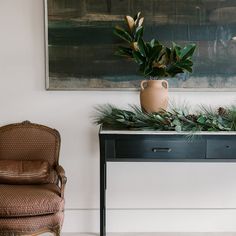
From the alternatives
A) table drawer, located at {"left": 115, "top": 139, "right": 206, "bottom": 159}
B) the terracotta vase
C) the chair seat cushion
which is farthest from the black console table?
the chair seat cushion

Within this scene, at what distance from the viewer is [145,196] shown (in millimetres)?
2926

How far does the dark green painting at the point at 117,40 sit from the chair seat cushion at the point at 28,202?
88cm

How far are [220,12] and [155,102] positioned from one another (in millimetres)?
900

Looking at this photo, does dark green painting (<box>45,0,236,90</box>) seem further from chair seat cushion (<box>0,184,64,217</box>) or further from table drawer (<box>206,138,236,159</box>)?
chair seat cushion (<box>0,184,64,217</box>)

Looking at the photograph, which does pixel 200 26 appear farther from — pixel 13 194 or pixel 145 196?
pixel 13 194

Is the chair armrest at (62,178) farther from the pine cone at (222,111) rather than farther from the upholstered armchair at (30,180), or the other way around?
the pine cone at (222,111)

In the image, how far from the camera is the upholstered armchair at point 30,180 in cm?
217

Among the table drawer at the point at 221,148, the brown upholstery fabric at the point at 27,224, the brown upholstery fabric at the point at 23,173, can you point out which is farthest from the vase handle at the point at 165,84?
the brown upholstery fabric at the point at 27,224

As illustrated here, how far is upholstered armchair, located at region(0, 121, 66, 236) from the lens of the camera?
217cm

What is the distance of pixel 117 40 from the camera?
280cm

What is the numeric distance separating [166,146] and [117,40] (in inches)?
36.8

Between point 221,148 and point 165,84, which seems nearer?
point 221,148

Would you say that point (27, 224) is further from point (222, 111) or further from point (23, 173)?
point (222, 111)

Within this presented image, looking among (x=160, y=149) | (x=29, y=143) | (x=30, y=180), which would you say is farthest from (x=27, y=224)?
(x=160, y=149)
